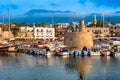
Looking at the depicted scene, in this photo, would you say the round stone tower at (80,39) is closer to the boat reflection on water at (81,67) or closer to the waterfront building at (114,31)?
the boat reflection on water at (81,67)

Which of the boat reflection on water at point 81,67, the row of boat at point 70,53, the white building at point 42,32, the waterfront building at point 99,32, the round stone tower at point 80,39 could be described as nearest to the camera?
the boat reflection on water at point 81,67

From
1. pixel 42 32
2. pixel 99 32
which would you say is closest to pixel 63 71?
pixel 42 32

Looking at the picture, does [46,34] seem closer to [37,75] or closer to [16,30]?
[16,30]

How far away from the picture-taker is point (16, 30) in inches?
3046

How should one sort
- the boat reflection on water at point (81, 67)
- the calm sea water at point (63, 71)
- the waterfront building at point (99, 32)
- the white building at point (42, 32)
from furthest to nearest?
the waterfront building at point (99, 32) < the white building at point (42, 32) < the boat reflection on water at point (81, 67) < the calm sea water at point (63, 71)

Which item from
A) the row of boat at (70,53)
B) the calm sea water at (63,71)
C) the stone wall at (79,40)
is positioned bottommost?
the calm sea water at (63,71)

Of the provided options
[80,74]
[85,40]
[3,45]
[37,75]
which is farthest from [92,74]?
[3,45]

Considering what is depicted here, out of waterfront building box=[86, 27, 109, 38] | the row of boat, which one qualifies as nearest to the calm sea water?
the row of boat

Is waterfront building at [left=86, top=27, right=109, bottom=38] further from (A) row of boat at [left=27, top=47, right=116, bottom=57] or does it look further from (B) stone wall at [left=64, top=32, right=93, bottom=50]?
(A) row of boat at [left=27, top=47, right=116, bottom=57]

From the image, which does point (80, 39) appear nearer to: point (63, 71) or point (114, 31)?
point (63, 71)

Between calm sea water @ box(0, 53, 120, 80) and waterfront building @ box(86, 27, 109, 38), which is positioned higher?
waterfront building @ box(86, 27, 109, 38)

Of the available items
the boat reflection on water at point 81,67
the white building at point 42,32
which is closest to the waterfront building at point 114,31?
the white building at point 42,32

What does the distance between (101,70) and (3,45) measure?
89.6ft

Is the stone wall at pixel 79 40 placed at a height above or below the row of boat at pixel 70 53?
above
